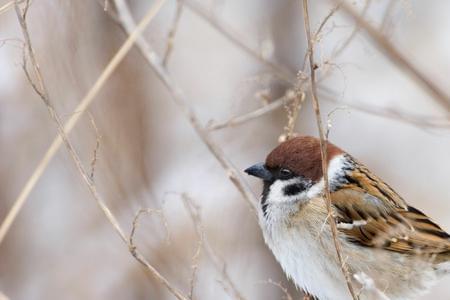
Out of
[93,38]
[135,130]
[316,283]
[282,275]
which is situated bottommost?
[282,275]

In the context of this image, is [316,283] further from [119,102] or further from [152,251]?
[119,102]

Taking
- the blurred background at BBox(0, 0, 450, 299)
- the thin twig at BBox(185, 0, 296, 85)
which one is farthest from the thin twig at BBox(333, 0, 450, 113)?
the blurred background at BBox(0, 0, 450, 299)

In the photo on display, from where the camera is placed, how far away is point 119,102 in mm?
5176

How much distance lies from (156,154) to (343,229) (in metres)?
2.49

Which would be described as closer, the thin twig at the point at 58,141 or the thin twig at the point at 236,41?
the thin twig at the point at 58,141

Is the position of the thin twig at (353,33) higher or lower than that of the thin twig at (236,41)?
lower

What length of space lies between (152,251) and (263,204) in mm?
1030

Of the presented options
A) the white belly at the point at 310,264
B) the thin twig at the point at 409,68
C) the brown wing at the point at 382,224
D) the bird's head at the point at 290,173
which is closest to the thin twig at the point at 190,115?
the bird's head at the point at 290,173

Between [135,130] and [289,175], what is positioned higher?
[135,130]

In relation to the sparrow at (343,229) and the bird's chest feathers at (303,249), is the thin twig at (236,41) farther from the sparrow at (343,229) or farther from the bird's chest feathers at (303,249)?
the bird's chest feathers at (303,249)

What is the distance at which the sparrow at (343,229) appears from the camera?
3.25 m

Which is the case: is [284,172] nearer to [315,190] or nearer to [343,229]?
[315,190]

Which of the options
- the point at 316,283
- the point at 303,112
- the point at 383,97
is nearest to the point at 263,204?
the point at 316,283

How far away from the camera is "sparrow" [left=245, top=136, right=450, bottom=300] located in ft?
10.7
